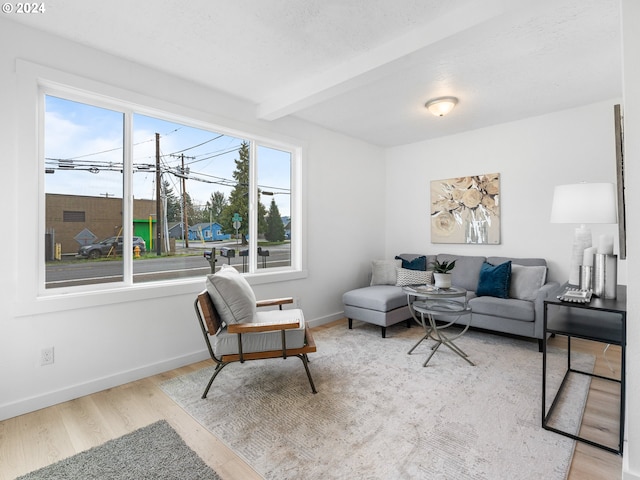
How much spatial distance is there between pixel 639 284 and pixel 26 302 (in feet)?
11.5

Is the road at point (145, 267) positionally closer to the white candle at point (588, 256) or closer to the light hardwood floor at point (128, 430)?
the light hardwood floor at point (128, 430)

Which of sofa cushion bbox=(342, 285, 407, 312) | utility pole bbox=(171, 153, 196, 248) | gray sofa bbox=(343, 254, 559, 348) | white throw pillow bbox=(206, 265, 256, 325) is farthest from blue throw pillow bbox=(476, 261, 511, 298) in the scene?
utility pole bbox=(171, 153, 196, 248)

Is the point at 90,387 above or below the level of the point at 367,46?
below

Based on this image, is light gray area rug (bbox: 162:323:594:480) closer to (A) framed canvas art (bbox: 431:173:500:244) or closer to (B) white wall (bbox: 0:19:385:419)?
(B) white wall (bbox: 0:19:385:419)

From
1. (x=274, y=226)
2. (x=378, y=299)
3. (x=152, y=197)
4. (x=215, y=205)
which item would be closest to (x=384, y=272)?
(x=378, y=299)

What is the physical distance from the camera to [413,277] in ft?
14.3

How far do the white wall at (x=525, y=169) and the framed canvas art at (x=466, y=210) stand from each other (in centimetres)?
8

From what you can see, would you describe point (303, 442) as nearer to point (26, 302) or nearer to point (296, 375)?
point (296, 375)

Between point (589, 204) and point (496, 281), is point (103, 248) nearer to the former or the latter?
point (589, 204)

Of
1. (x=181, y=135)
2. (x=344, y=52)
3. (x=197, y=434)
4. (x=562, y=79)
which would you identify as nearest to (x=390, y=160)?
(x=562, y=79)

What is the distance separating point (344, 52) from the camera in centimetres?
263

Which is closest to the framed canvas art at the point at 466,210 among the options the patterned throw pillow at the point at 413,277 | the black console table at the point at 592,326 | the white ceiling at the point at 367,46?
the patterned throw pillow at the point at 413,277

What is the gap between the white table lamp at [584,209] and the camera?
233 cm

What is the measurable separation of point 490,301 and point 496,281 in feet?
0.92
